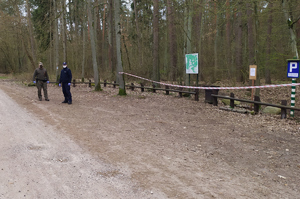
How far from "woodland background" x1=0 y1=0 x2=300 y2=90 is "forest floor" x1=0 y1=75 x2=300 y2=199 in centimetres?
520

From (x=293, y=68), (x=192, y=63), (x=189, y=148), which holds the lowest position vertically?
(x=189, y=148)

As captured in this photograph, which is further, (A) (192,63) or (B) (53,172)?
(A) (192,63)

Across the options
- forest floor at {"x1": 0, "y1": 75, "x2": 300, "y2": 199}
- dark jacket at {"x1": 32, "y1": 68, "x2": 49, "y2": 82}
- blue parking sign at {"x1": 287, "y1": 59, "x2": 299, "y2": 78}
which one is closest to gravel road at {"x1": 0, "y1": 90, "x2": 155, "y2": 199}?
forest floor at {"x1": 0, "y1": 75, "x2": 300, "y2": 199}

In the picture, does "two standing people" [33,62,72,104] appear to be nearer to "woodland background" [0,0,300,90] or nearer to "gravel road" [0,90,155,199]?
"woodland background" [0,0,300,90]

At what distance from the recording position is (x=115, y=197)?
338 centimetres

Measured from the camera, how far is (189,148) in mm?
5602

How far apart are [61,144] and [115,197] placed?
8.87 ft

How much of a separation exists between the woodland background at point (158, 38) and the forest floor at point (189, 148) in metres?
5.20

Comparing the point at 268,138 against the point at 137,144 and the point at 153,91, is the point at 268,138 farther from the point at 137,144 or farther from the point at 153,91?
the point at 153,91

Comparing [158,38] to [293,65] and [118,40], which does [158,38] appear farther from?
[293,65]

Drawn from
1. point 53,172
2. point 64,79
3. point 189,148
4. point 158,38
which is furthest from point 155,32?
point 53,172

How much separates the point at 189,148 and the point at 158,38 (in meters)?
12.7

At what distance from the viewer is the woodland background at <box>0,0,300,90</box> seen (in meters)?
14.6

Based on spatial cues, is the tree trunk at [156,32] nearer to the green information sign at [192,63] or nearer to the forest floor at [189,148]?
the green information sign at [192,63]
